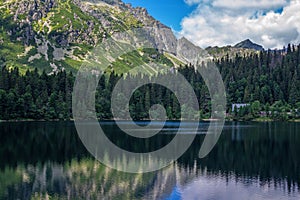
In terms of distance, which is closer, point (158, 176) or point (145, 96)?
point (158, 176)

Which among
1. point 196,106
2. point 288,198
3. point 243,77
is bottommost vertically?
point 288,198

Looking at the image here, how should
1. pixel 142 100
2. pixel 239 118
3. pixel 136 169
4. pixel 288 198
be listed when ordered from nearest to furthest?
pixel 288 198 < pixel 136 169 < pixel 239 118 < pixel 142 100

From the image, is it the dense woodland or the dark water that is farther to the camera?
the dense woodland

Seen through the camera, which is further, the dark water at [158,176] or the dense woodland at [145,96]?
the dense woodland at [145,96]

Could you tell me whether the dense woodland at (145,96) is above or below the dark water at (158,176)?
above

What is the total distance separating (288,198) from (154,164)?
19.6 metres

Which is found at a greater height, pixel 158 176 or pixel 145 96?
pixel 145 96

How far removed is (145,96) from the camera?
17638 cm

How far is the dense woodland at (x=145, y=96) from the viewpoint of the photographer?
139000 mm

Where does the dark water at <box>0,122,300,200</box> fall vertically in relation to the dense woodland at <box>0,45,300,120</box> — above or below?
below

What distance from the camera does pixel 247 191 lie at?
33.1 m

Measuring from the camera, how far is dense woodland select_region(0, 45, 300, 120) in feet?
456

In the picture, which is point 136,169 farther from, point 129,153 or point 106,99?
point 106,99

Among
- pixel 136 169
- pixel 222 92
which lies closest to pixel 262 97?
pixel 222 92
